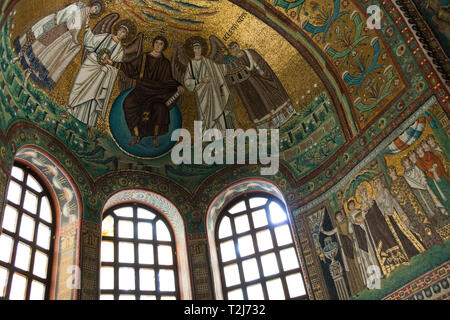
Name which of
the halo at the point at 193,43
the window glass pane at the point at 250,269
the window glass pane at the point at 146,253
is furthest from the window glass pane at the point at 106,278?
the halo at the point at 193,43

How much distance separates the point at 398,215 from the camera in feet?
29.4

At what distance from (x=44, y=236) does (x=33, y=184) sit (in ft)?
3.21

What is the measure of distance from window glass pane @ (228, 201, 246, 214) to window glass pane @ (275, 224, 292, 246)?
0.91 meters

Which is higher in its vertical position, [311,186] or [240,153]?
[240,153]

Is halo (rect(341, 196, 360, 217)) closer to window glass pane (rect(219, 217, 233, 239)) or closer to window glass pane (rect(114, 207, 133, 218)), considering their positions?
window glass pane (rect(219, 217, 233, 239))

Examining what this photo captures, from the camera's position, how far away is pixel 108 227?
10.6 m

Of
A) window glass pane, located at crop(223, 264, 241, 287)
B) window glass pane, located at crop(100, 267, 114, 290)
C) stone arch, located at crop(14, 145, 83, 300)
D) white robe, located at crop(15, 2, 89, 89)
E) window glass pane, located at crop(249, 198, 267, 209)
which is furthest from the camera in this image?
window glass pane, located at crop(249, 198, 267, 209)

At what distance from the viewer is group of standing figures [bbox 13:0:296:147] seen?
10781 mm

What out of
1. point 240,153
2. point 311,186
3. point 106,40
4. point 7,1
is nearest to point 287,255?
point 311,186

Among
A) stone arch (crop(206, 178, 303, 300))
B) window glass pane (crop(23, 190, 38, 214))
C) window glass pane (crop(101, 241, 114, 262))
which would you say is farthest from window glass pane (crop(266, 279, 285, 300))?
window glass pane (crop(23, 190, 38, 214))

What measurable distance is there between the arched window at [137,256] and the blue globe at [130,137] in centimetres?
114

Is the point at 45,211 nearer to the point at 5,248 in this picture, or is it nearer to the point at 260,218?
the point at 5,248

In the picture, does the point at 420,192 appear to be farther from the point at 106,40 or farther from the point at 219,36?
the point at 106,40
